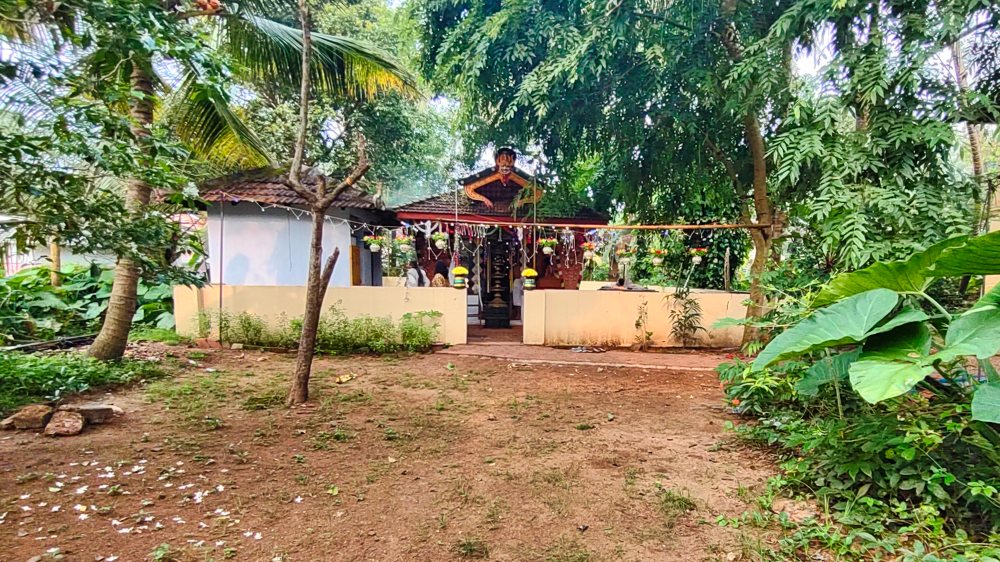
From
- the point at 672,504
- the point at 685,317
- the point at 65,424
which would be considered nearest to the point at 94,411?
the point at 65,424

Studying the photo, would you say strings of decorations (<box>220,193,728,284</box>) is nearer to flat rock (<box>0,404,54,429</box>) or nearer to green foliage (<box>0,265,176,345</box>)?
green foliage (<box>0,265,176,345</box>)

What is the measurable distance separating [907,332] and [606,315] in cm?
575

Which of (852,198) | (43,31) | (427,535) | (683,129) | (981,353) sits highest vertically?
(683,129)

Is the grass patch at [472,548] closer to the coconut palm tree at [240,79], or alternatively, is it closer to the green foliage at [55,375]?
the coconut palm tree at [240,79]

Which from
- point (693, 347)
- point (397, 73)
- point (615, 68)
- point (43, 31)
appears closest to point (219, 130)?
point (397, 73)

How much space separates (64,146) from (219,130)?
3.76 metres

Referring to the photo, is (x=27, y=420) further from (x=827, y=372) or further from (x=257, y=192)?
(x=827, y=372)

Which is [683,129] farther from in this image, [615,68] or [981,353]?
[981,353]

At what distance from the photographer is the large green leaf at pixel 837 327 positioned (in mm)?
2322

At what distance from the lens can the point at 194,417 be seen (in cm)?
422

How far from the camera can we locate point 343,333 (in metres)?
7.35

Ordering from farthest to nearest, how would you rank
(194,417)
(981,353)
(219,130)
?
(219,130)
(194,417)
(981,353)

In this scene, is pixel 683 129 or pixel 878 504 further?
pixel 683 129

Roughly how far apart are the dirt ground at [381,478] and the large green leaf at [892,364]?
102 centimetres
